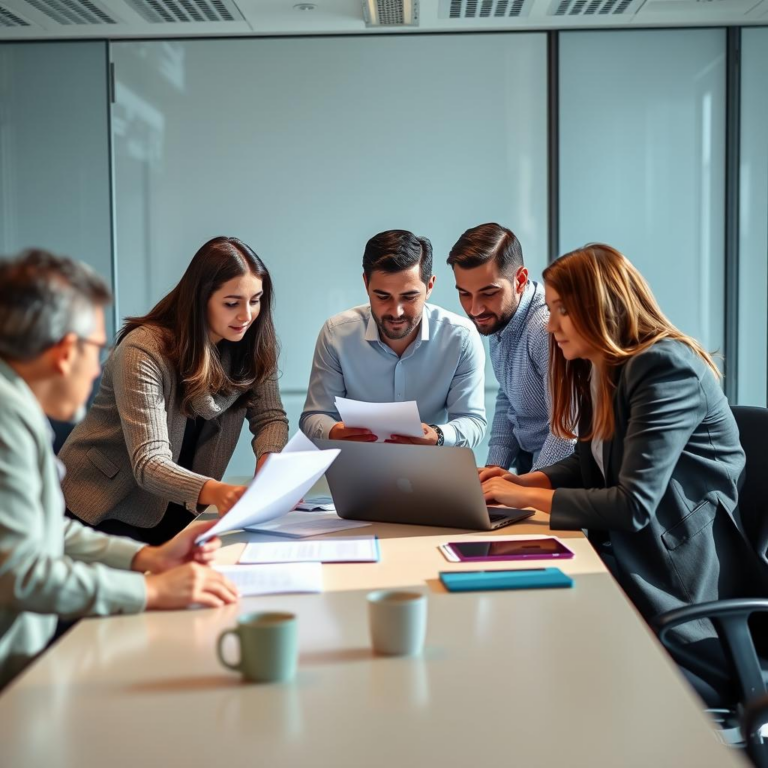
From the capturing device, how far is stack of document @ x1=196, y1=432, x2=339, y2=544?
5.81 ft

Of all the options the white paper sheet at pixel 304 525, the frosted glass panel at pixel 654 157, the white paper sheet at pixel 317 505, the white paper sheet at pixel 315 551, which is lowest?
the white paper sheet at pixel 317 505

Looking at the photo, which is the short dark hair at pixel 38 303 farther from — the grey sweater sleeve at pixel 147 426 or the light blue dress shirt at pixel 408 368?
the light blue dress shirt at pixel 408 368

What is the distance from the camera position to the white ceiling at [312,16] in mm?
4082

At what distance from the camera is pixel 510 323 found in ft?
9.61

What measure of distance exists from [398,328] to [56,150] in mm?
2440

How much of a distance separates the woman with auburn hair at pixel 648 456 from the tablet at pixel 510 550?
0.16 metres

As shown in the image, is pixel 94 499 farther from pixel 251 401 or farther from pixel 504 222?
pixel 504 222

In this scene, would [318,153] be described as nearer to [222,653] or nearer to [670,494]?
[670,494]

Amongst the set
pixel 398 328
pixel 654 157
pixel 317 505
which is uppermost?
pixel 654 157

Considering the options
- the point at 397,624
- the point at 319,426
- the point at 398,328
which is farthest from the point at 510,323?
the point at 397,624

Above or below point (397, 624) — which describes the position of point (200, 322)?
above

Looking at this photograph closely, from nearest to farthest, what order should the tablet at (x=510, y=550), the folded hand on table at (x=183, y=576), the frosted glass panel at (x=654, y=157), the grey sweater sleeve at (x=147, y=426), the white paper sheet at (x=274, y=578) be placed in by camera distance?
the folded hand on table at (x=183, y=576) → the white paper sheet at (x=274, y=578) → the tablet at (x=510, y=550) → the grey sweater sleeve at (x=147, y=426) → the frosted glass panel at (x=654, y=157)

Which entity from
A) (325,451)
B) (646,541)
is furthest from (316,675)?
(646,541)

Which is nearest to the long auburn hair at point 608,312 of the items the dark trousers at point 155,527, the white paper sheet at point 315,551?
the white paper sheet at point 315,551
